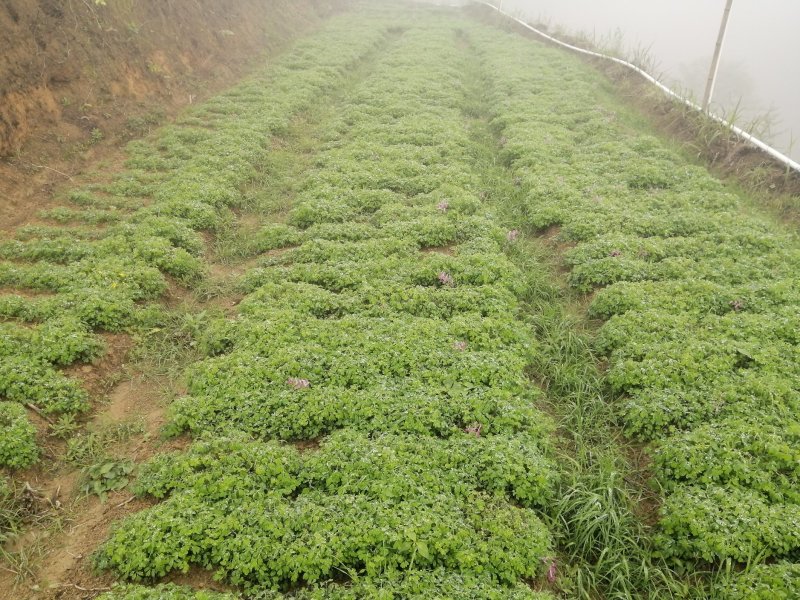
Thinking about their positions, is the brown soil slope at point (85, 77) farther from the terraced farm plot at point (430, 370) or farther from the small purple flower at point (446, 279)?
the small purple flower at point (446, 279)

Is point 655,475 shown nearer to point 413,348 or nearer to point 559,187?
point 413,348

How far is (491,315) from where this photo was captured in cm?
979

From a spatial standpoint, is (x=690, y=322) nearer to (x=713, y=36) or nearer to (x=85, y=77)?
(x=85, y=77)

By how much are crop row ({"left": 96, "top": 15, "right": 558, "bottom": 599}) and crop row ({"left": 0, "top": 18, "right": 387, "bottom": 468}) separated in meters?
1.70

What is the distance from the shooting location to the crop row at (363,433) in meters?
5.85

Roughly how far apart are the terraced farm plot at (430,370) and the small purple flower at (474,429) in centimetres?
3

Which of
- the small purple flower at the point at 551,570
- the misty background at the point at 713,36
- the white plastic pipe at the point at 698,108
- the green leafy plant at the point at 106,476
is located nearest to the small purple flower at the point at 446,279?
the small purple flower at the point at 551,570

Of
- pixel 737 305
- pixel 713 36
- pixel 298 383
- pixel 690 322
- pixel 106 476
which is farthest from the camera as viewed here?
pixel 713 36

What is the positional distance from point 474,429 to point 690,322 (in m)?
4.82

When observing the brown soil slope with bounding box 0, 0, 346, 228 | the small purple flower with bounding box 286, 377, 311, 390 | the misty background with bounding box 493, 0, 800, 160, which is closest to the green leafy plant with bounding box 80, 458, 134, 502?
the small purple flower with bounding box 286, 377, 311, 390

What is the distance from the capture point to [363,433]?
7348mm

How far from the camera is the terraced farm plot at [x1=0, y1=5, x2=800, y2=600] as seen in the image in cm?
596

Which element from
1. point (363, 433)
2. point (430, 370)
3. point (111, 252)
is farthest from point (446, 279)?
point (111, 252)

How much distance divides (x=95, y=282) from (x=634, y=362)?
9890mm
